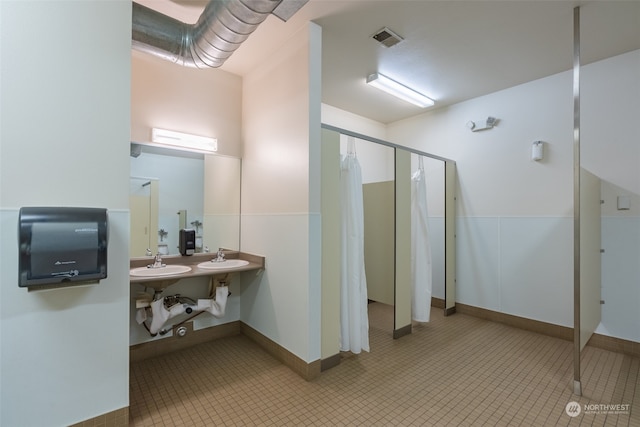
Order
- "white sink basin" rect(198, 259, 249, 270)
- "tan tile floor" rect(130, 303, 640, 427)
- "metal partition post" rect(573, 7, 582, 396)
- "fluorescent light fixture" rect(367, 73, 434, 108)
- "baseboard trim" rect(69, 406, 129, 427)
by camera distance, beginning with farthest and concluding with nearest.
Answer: "fluorescent light fixture" rect(367, 73, 434, 108), "white sink basin" rect(198, 259, 249, 270), "metal partition post" rect(573, 7, 582, 396), "tan tile floor" rect(130, 303, 640, 427), "baseboard trim" rect(69, 406, 129, 427)

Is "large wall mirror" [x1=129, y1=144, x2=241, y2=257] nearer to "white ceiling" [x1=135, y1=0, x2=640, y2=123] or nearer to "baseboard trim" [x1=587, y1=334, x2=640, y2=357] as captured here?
"white ceiling" [x1=135, y1=0, x2=640, y2=123]

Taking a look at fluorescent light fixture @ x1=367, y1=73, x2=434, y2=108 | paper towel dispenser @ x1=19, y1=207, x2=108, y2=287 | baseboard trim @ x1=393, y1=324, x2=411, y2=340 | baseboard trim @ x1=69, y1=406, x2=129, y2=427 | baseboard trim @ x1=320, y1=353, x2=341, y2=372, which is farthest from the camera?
fluorescent light fixture @ x1=367, y1=73, x2=434, y2=108

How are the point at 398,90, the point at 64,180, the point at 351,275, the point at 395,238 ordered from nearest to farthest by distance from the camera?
the point at 64,180
the point at 351,275
the point at 395,238
the point at 398,90

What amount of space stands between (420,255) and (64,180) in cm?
305

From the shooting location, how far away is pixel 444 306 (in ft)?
12.1

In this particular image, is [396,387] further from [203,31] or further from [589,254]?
[203,31]

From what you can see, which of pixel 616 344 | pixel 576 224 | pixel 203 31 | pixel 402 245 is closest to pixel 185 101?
pixel 203 31

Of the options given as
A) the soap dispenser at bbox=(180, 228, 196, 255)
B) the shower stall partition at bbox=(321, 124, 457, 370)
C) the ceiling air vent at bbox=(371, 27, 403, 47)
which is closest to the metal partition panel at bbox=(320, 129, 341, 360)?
the shower stall partition at bbox=(321, 124, 457, 370)

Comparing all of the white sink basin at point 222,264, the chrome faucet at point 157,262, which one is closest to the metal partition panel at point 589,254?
the white sink basin at point 222,264

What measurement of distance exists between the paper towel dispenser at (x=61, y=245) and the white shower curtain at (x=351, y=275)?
5.55 feet

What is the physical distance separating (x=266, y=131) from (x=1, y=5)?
1.64 meters

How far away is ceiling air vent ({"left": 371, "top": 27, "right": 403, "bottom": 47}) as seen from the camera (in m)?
2.30

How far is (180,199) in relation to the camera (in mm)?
2656

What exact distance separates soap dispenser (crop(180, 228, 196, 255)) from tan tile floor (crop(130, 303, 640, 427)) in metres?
0.92
